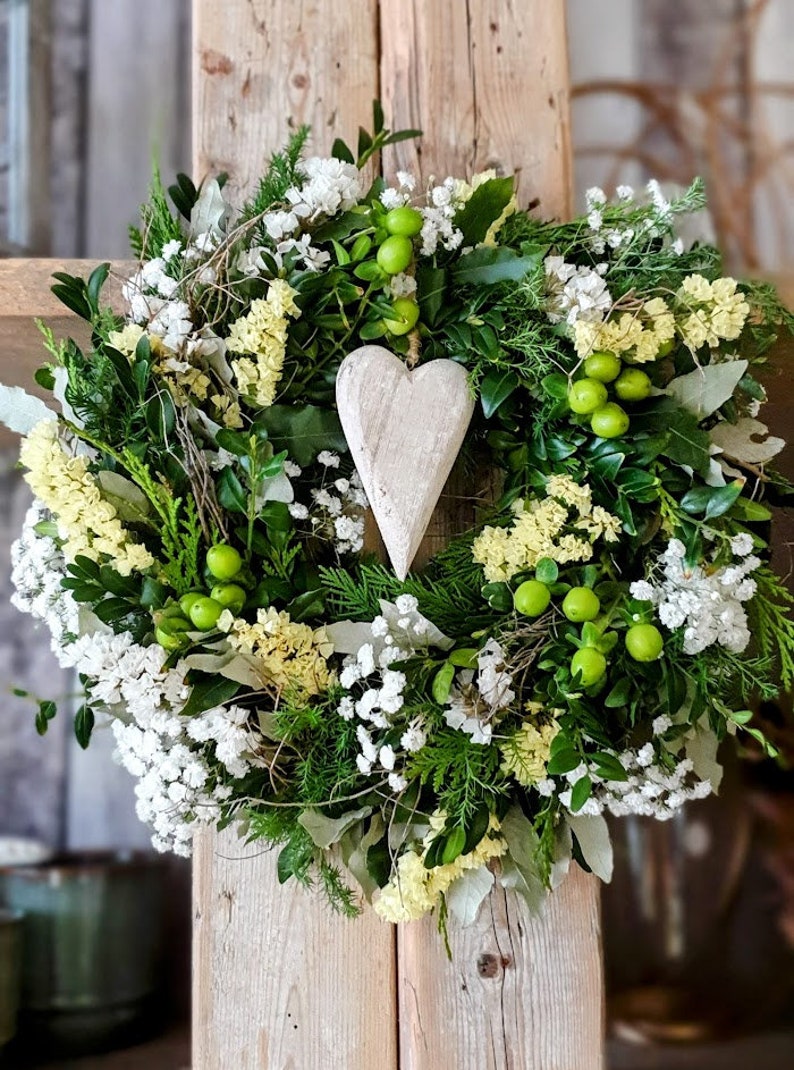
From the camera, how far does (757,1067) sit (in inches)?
76.9

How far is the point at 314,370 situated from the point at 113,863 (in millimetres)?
Result: 1248

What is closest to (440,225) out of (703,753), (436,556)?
(436,556)

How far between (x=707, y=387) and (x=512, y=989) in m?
0.58

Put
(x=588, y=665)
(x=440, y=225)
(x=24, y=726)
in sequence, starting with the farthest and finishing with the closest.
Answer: (x=24, y=726)
(x=440, y=225)
(x=588, y=665)

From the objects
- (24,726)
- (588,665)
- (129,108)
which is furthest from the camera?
(129,108)

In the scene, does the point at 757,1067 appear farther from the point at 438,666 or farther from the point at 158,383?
the point at 158,383

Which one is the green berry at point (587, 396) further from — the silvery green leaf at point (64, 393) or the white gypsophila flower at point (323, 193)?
the silvery green leaf at point (64, 393)

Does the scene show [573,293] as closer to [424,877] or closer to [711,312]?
[711,312]

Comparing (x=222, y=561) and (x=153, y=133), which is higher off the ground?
(x=153, y=133)

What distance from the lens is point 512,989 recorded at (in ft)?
2.90

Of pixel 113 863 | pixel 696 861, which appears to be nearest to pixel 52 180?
pixel 113 863

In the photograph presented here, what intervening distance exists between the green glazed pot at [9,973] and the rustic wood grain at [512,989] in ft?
2.94

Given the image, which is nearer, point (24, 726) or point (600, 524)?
point (600, 524)

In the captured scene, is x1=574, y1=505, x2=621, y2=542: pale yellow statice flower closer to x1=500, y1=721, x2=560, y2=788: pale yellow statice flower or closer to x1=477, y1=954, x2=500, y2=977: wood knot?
x1=500, y1=721, x2=560, y2=788: pale yellow statice flower
